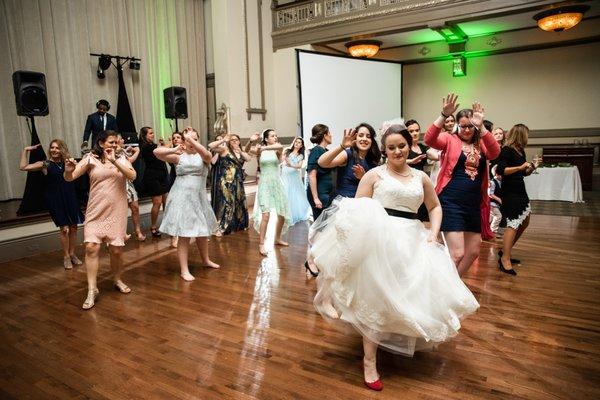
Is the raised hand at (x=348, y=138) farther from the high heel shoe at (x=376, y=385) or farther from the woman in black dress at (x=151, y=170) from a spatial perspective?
the woman in black dress at (x=151, y=170)

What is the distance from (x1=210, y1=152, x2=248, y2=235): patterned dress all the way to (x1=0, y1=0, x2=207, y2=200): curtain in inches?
128

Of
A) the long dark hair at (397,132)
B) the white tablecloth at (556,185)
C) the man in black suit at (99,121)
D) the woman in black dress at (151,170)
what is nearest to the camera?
the long dark hair at (397,132)

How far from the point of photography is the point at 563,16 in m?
6.66

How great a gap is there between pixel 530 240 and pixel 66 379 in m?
4.93

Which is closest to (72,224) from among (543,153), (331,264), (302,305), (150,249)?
(150,249)

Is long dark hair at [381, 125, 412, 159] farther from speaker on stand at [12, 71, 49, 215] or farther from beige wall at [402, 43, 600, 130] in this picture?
beige wall at [402, 43, 600, 130]

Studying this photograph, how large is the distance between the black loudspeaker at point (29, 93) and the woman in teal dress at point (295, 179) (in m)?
3.06

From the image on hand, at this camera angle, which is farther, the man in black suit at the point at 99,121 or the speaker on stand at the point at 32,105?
the man in black suit at the point at 99,121

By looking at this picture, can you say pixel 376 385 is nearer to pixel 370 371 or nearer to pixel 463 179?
pixel 370 371

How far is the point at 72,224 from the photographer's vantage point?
425 centimetres

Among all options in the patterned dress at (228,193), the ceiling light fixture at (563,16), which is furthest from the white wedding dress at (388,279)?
the ceiling light fixture at (563,16)

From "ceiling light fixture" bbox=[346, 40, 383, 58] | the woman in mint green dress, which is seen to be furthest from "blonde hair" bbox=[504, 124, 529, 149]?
"ceiling light fixture" bbox=[346, 40, 383, 58]

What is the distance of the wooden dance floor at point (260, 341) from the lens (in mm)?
2094

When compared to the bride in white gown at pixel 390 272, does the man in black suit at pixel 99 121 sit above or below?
above
